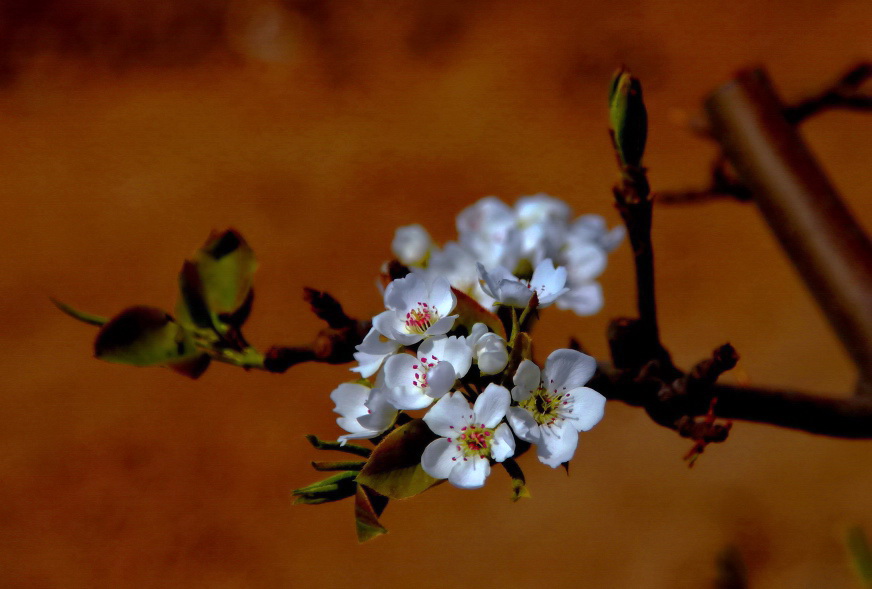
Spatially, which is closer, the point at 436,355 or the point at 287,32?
the point at 436,355

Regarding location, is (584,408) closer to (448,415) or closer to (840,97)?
(448,415)

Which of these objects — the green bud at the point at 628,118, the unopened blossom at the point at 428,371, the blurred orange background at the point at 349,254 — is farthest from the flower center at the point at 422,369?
the blurred orange background at the point at 349,254

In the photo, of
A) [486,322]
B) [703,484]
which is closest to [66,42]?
[703,484]

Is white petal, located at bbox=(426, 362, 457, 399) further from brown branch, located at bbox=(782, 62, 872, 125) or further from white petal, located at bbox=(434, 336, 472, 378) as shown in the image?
brown branch, located at bbox=(782, 62, 872, 125)

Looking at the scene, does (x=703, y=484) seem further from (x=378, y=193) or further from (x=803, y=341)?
(x=378, y=193)

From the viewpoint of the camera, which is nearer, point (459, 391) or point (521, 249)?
point (459, 391)

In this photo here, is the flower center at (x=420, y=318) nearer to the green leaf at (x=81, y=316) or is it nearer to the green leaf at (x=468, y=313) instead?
the green leaf at (x=468, y=313)

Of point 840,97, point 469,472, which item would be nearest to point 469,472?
point 469,472
